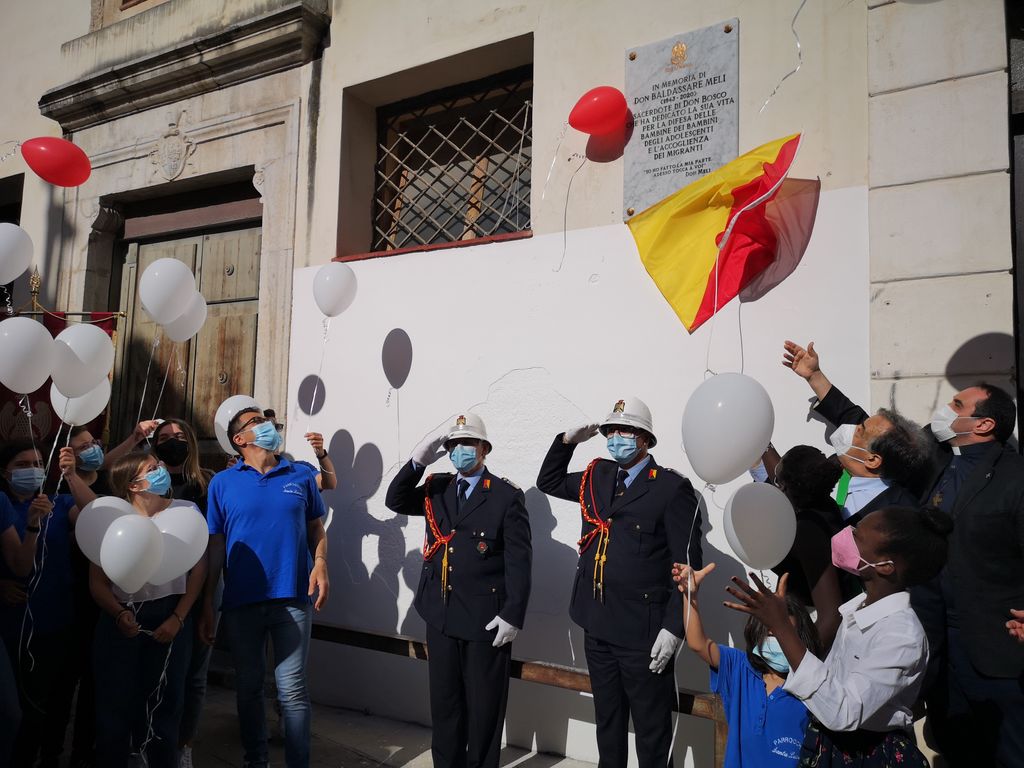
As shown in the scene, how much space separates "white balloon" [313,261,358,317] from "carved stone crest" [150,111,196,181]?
2013 mm

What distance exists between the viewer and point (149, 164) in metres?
6.56

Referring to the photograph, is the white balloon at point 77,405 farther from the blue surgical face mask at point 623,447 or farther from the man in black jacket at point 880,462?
the man in black jacket at point 880,462

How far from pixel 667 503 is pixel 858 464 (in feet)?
2.55

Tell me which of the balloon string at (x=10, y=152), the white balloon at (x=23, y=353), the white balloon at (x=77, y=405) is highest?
the balloon string at (x=10, y=152)

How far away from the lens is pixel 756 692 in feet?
8.92

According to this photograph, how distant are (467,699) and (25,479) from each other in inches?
84.0

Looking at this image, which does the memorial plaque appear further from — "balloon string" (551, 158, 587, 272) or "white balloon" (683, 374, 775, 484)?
"white balloon" (683, 374, 775, 484)

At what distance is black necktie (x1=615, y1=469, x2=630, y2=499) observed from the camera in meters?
3.70

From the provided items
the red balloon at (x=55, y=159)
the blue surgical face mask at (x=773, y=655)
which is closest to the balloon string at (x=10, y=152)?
the red balloon at (x=55, y=159)

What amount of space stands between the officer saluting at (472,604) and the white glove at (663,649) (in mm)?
638

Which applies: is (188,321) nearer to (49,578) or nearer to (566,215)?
(49,578)

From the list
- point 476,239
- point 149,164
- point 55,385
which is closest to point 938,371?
point 476,239

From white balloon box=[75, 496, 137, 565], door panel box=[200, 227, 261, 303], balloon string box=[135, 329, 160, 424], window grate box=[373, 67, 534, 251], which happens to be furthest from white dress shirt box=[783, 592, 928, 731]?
balloon string box=[135, 329, 160, 424]

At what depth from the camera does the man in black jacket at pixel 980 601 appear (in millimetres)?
2826
